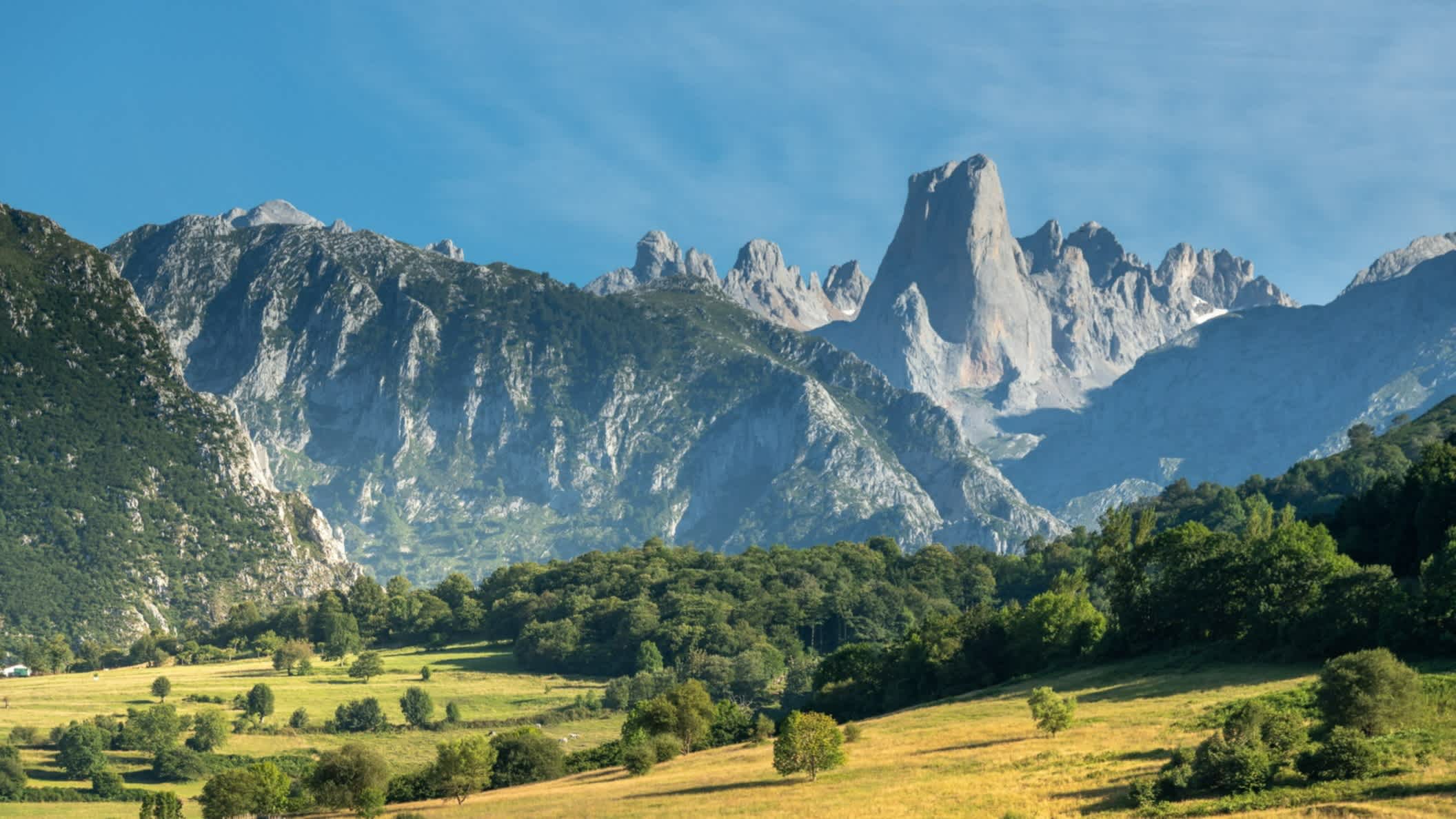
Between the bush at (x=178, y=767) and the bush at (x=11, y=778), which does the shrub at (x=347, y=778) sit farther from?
the bush at (x=178, y=767)

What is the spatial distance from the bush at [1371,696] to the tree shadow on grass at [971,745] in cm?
1803

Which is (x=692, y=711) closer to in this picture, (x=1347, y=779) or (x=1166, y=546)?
(x=1166, y=546)

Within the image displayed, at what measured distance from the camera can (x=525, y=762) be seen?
9569 centimetres

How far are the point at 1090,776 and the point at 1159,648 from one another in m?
48.6

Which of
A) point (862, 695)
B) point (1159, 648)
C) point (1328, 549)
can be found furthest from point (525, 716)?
point (1328, 549)

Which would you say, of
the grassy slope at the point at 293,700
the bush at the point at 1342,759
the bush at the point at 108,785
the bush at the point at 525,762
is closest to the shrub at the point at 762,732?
the bush at the point at 525,762

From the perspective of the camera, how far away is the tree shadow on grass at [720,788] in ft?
220

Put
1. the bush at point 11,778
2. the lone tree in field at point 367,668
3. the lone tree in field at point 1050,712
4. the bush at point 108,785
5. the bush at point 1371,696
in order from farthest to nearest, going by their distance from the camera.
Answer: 1. the lone tree in field at point 367,668
2. the bush at point 108,785
3. the bush at point 11,778
4. the lone tree in field at point 1050,712
5. the bush at point 1371,696

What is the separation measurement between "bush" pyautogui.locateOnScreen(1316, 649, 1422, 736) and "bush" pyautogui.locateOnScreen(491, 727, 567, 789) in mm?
59364

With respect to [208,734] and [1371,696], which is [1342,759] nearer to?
[1371,696]

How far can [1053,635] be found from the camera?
11056 cm

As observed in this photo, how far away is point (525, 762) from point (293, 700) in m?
86.9

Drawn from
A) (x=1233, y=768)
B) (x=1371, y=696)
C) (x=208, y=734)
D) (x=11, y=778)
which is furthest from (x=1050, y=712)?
(x=208, y=734)

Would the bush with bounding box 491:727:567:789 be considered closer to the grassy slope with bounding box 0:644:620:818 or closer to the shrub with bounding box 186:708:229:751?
the grassy slope with bounding box 0:644:620:818
